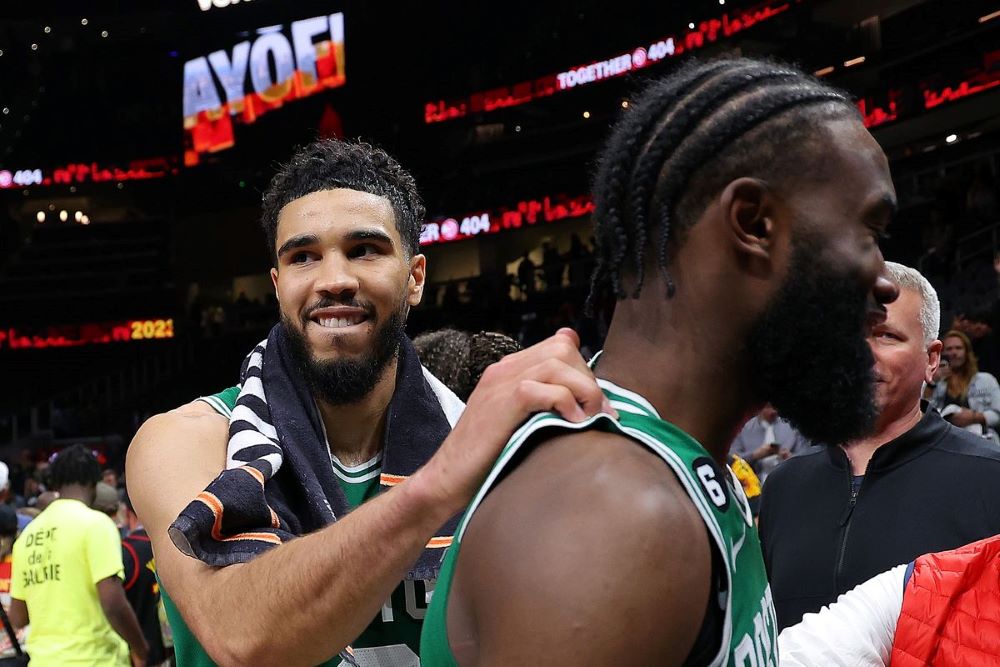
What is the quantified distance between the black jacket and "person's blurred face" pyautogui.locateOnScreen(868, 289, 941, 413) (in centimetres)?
12

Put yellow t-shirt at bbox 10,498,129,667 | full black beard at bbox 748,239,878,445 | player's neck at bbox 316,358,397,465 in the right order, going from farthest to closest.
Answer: yellow t-shirt at bbox 10,498,129,667
player's neck at bbox 316,358,397,465
full black beard at bbox 748,239,878,445

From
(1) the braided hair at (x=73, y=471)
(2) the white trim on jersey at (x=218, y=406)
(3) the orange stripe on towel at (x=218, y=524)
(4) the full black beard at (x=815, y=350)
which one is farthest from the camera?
(1) the braided hair at (x=73, y=471)

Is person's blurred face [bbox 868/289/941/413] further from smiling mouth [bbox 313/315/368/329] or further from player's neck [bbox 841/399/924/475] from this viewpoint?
smiling mouth [bbox 313/315/368/329]

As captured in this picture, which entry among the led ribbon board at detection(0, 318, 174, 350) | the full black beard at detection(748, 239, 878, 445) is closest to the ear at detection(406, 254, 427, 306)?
the full black beard at detection(748, 239, 878, 445)

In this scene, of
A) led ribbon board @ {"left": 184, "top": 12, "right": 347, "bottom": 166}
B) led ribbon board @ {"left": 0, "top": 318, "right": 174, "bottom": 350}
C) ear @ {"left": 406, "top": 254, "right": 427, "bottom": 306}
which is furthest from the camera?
led ribbon board @ {"left": 0, "top": 318, "right": 174, "bottom": 350}

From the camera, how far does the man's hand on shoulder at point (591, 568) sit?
106 cm

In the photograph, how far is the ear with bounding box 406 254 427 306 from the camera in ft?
8.12

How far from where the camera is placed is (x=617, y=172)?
4.58 feet

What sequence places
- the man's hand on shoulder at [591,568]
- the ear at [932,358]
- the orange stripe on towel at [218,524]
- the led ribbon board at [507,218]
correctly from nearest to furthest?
the man's hand on shoulder at [591,568] < the orange stripe on towel at [218,524] < the ear at [932,358] < the led ribbon board at [507,218]

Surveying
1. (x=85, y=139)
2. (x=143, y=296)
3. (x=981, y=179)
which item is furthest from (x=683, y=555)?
(x=85, y=139)

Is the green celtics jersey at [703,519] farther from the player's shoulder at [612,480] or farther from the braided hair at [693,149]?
the braided hair at [693,149]

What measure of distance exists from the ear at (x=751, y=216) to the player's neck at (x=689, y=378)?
0.11 meters

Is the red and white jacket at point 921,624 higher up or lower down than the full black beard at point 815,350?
lower down

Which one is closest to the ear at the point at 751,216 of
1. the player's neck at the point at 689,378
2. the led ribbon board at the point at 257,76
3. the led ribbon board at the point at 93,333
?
the player's neck at the point at 689,378
